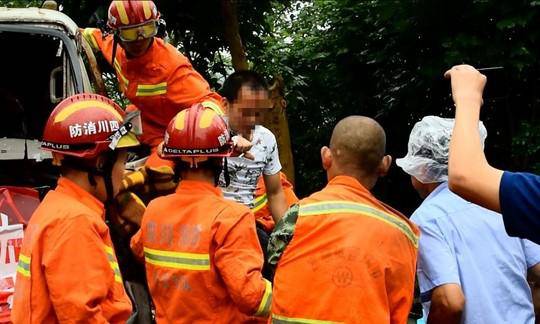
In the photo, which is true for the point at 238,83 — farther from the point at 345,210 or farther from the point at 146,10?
the point at 345,210

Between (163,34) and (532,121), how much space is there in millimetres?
5083

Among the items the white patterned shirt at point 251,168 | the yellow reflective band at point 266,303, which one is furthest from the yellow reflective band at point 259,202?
the yellow reflective band at point 266,303

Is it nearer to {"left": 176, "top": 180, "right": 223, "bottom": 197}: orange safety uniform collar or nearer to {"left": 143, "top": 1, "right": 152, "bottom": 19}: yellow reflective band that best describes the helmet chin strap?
{"left": 176, "top": 180, "right": 223, "bottom": 197}: orange safety uniform collar

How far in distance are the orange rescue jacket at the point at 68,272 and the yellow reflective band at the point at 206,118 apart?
699 millimetres

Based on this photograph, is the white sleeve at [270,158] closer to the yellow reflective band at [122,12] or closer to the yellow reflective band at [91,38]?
the yellow reflective band at [122,12]

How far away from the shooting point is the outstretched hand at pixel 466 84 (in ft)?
6.48

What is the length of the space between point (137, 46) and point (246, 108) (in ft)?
2.52

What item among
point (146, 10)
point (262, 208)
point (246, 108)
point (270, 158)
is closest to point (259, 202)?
point (262, 208)

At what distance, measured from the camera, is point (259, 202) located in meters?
4.70

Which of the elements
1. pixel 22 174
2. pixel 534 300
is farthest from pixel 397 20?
pixel 534 300

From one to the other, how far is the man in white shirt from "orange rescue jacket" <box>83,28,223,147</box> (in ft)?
0.57

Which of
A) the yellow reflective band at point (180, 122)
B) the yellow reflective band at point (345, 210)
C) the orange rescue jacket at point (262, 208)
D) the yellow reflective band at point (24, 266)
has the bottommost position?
the orange rescue jacket at point (262, 208)

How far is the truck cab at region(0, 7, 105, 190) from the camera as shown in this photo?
4.63 m

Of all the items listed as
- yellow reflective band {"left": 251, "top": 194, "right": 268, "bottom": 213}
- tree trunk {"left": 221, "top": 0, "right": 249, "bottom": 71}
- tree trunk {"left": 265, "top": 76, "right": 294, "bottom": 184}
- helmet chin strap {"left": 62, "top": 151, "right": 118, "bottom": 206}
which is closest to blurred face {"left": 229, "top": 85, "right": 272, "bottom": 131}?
Result: yellow reflective band {"left": 251, "top": 194, "right": 268, "bottom": 213}
